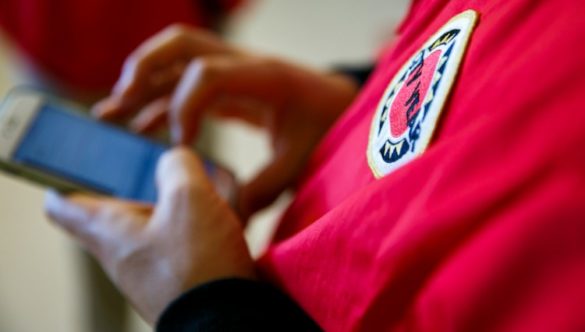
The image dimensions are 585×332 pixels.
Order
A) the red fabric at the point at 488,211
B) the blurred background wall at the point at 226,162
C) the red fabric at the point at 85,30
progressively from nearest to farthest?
the red fabric at the point at 488,211 → the red fabric at the point at 85,30 → the blurred background wall at the point at 226,162

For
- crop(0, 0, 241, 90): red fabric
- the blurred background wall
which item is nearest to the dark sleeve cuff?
crop(0, 0, 241, 90): red fabric

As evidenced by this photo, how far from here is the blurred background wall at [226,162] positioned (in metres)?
1.12

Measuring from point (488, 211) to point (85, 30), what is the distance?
27.9 inches

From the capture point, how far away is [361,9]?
142 cm

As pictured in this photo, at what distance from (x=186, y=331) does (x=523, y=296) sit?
6.4 inches

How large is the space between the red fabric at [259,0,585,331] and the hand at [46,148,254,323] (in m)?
0.08

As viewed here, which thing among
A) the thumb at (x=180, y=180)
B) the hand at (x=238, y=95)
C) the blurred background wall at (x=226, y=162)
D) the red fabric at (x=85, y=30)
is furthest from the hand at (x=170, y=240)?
the blurred background wall at (x=226, y=162)

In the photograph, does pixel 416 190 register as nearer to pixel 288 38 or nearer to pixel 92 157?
pixel 92 157

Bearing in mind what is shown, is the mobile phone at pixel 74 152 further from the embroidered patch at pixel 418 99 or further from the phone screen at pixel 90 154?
the embroidered patch at pixel 418 99

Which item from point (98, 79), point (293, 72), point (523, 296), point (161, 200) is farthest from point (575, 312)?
point (98, 79)

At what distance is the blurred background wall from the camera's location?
112 centimetres

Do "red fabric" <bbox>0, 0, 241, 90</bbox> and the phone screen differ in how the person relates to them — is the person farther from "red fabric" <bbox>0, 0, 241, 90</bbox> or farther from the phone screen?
"red fabric" <bbox>0, 0, 241, 90</bbox>

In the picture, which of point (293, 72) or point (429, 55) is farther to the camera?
point (293, 72)

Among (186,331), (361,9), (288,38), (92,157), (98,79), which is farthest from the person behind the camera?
(288,38)
